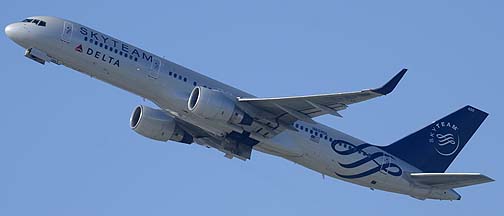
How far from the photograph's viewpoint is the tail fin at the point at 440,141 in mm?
62000

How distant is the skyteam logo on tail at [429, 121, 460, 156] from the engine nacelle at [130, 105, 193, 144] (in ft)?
47.5

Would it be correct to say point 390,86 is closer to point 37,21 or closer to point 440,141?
point 440,141

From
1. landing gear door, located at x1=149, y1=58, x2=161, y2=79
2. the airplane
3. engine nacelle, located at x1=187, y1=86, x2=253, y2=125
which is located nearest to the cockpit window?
the airplane

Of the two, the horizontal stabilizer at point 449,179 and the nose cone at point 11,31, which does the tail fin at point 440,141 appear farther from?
the nose cone at point 11,31

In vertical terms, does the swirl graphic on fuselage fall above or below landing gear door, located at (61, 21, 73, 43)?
above

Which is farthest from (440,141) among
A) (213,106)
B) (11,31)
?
(11,31)

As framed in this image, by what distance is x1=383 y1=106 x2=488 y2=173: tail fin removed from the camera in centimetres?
6200

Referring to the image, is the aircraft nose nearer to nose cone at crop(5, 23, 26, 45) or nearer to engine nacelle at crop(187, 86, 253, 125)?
nose cone at crop(5, 23, 26, 45)

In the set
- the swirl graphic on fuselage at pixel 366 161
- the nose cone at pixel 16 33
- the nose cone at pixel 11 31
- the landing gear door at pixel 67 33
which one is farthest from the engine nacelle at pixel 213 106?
the nose cone at pixel 11 31

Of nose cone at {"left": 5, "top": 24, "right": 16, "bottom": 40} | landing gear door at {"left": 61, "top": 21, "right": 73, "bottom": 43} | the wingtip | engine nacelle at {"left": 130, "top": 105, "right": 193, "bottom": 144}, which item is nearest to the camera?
the wingtip

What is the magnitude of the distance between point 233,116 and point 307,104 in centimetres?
372

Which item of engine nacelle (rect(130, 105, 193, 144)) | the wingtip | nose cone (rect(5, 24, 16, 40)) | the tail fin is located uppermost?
the tail fin

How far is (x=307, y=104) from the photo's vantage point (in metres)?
53.3

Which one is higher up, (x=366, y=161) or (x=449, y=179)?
(x=449, y=179)
